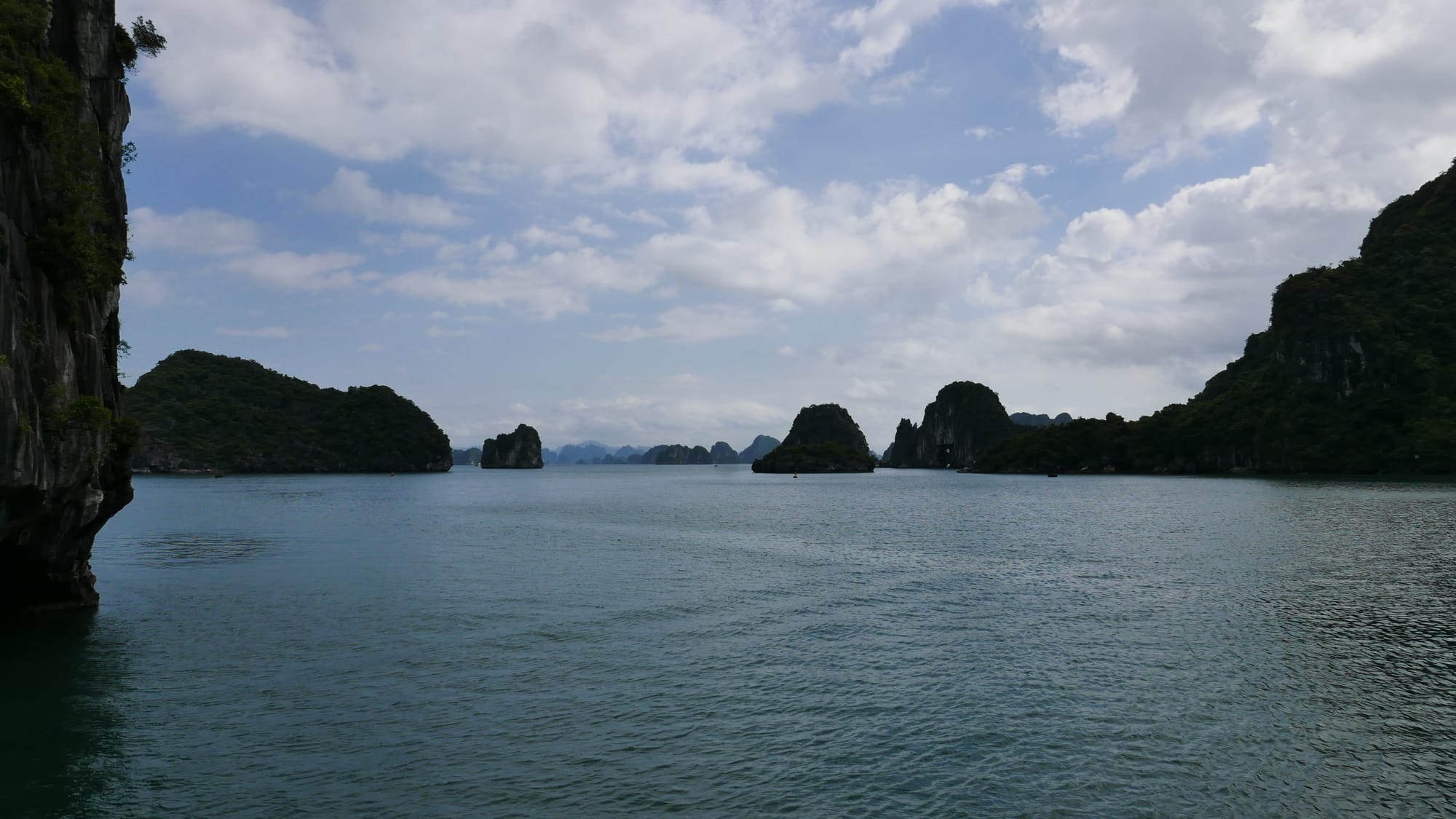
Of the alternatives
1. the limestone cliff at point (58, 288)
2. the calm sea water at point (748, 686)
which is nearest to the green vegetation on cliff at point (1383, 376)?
the calm sea water at point (748, 686)

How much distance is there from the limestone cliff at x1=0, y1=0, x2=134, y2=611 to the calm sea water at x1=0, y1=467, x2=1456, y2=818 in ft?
14.3

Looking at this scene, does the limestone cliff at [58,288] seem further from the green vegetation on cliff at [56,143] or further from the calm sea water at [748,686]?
the calm sea water at [748,686]

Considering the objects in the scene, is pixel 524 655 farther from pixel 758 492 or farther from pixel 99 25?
pixel 758 492

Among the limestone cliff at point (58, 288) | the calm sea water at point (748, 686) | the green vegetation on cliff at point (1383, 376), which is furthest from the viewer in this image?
the green vegetation on cliff at point (1383, 376)

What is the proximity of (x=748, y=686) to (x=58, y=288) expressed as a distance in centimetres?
3188

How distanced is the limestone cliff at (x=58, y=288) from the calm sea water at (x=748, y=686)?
437 centimetres

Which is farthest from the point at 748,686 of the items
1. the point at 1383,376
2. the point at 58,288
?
the point at 1383,376

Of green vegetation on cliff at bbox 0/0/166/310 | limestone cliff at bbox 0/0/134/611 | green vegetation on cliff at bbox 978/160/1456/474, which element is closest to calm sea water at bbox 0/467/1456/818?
limestone cliff at bbox 0/0/134/611

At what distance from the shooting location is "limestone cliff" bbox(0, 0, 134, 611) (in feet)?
88.6

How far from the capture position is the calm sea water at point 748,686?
58.6ft

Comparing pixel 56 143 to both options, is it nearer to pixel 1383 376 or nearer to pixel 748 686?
pixel 748 686

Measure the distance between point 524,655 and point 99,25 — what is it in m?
34.8

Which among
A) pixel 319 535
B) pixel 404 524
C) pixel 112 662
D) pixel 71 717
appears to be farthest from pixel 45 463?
pixel 404 524

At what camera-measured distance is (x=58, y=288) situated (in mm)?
31000
